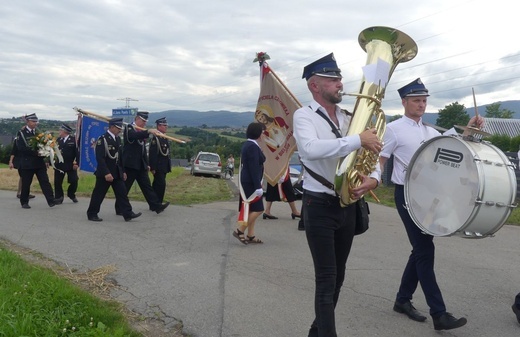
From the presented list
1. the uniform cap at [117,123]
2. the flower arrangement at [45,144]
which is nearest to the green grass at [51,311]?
the uniform cap at [117,123]

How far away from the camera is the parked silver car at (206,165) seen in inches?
1299

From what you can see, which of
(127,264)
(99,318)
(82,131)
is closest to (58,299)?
(99,318)

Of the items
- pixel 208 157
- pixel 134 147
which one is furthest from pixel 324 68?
pixel 208 157

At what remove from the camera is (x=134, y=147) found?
10398 mm

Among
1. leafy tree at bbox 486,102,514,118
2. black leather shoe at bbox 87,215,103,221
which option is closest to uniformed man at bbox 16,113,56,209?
black leather shoe at bbox 87,215,103,221

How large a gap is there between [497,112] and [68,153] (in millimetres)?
87646

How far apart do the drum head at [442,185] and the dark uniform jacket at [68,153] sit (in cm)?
995

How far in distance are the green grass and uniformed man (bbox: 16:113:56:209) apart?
6930 millimetres

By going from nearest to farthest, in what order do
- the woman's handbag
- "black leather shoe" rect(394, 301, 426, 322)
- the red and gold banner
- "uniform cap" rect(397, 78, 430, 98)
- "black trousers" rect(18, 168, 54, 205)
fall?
the woman's handbag → "black leather shoe" rect(394, 301, 426, 322) → "uniform cap" rect(397, 78, 430, 98) → the red and gold banner → "black trousers" rect(18, 168, 54, 205)

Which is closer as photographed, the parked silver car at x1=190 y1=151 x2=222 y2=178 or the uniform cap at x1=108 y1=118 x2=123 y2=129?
the uniform cap at x1=108 y1=118 x2=123 y2=129

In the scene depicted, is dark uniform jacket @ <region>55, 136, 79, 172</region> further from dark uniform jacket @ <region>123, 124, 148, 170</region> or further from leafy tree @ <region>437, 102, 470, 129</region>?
leafy tree @ <region>437, 102, 470, 129</region>

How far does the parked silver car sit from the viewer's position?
33.0 m

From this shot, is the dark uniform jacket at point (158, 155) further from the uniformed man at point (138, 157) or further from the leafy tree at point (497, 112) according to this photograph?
the leafy tree at point (497, 112)

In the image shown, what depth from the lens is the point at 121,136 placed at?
10320 mm
